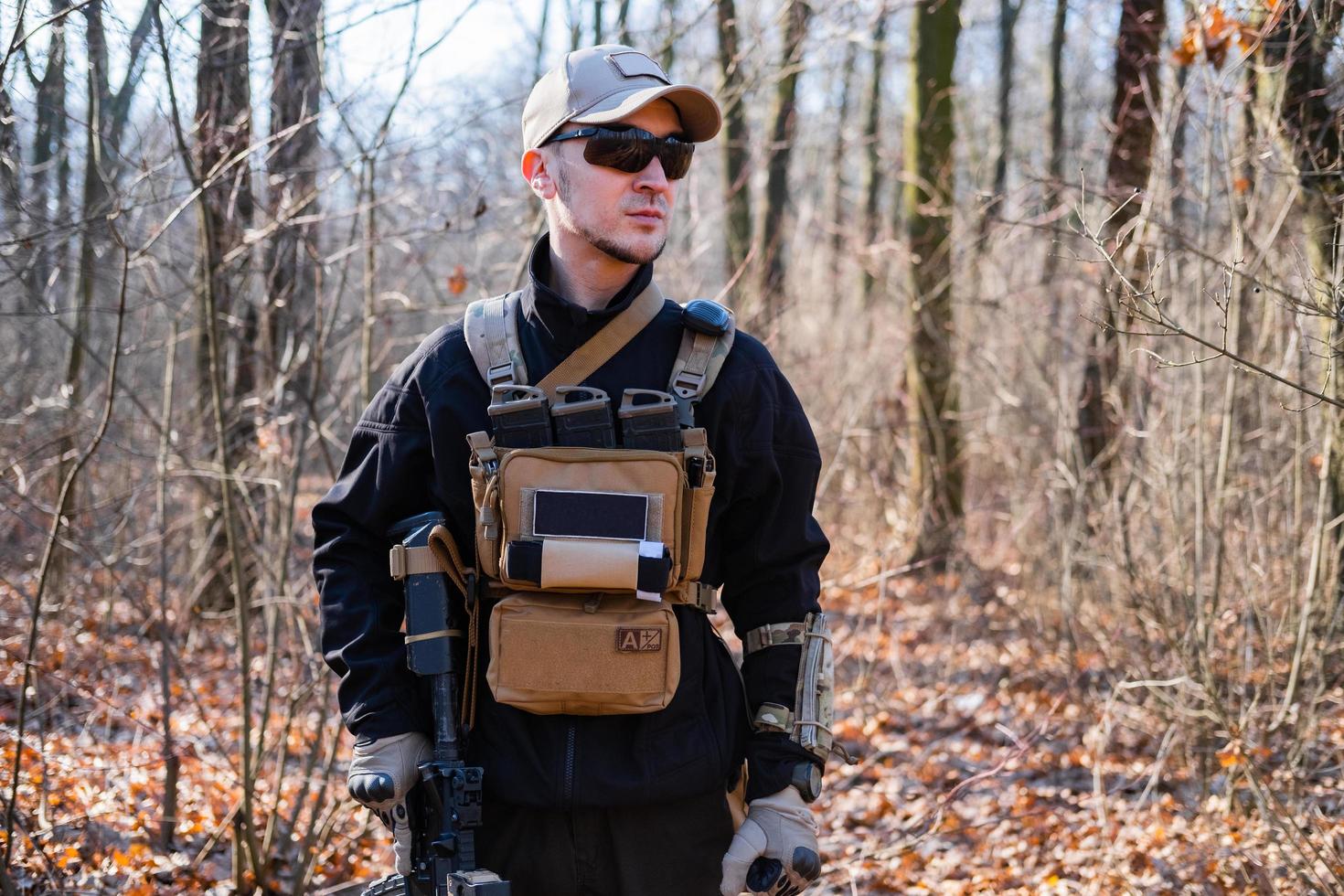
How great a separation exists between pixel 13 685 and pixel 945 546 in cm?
639

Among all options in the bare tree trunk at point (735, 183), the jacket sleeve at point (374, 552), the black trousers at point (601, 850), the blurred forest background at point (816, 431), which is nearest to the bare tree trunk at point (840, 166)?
the bare tree trunk at point (735, 183)

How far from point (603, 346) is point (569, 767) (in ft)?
2.69

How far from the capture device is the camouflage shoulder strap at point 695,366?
2.32 meters

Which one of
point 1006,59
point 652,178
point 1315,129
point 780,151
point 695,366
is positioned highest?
point 1006,59

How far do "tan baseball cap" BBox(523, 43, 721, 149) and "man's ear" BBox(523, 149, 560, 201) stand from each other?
0.07 feet

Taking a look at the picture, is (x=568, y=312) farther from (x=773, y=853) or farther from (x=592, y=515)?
(x=773, y=853)

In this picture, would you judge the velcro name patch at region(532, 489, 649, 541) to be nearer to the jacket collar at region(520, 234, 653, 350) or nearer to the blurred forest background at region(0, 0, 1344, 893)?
the jacket collar at region(520, 234, 653, 350)

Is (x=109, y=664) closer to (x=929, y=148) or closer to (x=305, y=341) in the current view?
(x=305, y=341)

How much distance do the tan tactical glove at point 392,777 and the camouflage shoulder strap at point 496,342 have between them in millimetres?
724

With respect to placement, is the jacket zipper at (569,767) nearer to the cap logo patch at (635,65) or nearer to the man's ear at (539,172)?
the man's ear at (539,172)

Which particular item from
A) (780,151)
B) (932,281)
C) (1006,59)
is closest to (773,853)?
(932,281)

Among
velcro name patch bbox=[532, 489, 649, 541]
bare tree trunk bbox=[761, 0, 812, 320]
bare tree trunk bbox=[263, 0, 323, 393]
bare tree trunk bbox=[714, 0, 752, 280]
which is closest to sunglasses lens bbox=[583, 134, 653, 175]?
velcro name patch bbox=[532, 489, 649, 541]

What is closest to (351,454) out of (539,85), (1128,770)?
(539,85)

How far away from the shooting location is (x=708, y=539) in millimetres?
2488
